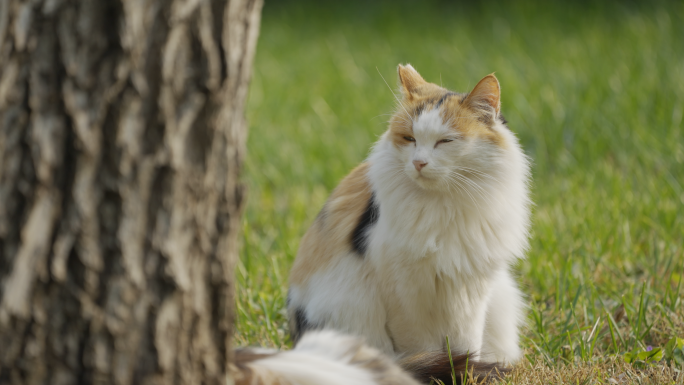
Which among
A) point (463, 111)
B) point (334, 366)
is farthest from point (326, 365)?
point (463, 111)

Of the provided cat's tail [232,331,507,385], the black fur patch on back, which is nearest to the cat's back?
the black fur patch on back

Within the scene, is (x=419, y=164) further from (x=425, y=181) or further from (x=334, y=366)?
(x=334, y=366)

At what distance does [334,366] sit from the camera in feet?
5.37

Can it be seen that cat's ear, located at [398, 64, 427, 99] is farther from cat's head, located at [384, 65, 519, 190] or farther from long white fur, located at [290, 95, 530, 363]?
long white fur, located at [290, 95, 530, 363]

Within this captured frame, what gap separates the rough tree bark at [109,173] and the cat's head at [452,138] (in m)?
0.92

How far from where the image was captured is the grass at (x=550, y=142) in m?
2.61

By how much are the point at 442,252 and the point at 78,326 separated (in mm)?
1219

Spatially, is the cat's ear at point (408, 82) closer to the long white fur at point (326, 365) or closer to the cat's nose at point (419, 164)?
the cat's nose at point (419, 164)

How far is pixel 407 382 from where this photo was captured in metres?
1.75

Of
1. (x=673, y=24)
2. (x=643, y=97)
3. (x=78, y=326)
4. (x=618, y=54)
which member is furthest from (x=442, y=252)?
(x=673, y=24)

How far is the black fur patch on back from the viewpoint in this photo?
2.23 m

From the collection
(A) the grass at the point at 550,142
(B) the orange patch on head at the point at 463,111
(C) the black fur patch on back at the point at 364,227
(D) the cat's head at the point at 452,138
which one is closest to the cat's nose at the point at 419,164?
(D) the cat's head at the point at 452,138

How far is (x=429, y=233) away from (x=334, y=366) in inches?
25.7

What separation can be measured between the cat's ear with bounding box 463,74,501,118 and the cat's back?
0.49m
